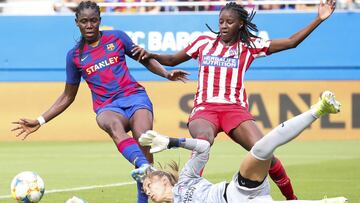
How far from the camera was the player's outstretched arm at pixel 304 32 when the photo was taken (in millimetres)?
11500

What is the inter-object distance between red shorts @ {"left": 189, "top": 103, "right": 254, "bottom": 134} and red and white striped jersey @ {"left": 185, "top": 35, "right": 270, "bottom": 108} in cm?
10

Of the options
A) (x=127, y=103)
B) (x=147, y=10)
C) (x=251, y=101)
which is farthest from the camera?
(x=147, y=10)

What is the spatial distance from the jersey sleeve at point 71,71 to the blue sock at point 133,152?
131 cm

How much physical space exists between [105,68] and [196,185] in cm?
257

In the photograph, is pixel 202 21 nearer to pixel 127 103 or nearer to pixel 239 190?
pixel 127 103

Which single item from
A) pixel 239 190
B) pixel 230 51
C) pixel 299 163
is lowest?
pixel 299 163

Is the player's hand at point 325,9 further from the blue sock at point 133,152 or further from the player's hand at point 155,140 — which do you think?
the player's hand at point 155,140

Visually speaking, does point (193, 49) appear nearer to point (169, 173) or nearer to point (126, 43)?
point (126, 43)

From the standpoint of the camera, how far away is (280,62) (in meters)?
22.5

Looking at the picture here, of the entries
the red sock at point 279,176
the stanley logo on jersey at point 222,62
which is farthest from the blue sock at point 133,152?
the red sock at point 279,176

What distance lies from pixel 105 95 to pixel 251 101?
10832mm

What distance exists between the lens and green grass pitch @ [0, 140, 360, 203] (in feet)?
44.1

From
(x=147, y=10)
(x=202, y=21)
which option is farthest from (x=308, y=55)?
(x=147, y=10)

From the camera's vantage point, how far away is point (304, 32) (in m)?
11.5
